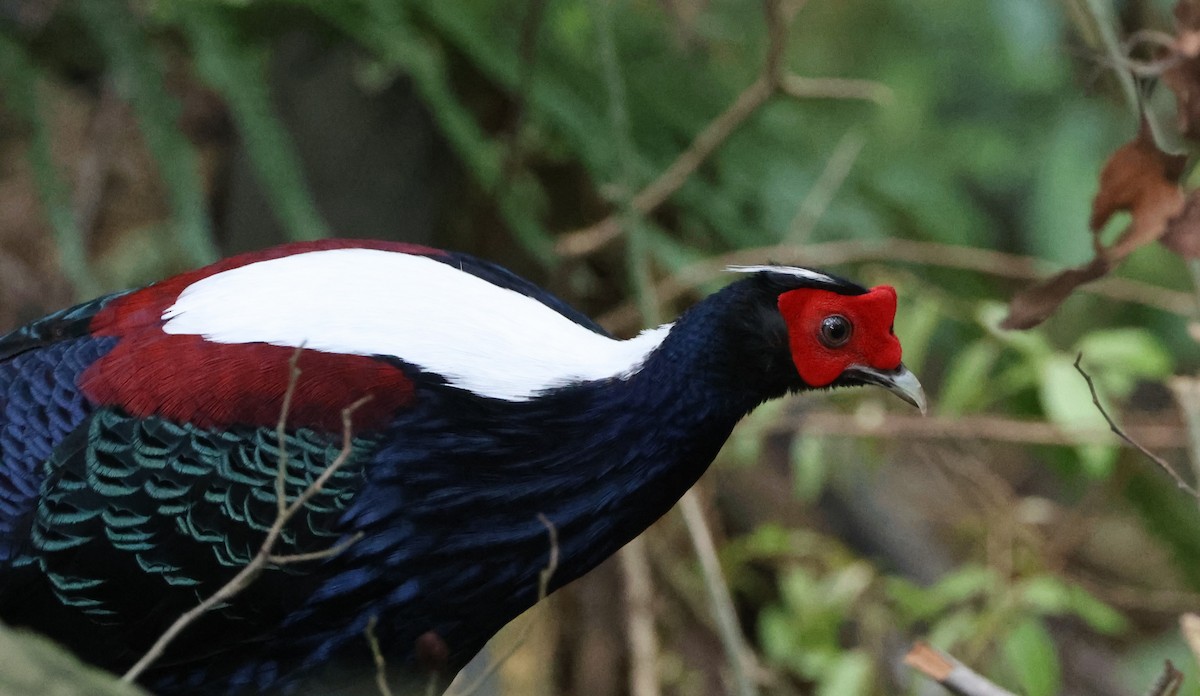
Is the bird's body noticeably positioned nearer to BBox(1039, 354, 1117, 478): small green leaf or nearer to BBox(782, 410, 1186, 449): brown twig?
BBox(1039, 354, 1117, 478): small green leaf

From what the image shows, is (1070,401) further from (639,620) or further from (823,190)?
(639,620)

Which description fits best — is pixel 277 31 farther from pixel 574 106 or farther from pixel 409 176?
pixel 574 106

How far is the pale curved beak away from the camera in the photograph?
1.52 metres

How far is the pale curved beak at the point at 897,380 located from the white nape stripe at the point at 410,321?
0.78ft

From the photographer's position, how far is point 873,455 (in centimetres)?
284

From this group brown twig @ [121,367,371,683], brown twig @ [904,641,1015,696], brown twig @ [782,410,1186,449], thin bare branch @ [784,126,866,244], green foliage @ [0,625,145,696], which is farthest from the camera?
thin bare branch @ [784,126,866,244]

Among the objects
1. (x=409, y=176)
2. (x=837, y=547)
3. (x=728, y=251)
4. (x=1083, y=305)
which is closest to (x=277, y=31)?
(x=409, y=176)

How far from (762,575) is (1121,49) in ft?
6.14

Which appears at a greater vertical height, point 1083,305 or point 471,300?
point 1083,305

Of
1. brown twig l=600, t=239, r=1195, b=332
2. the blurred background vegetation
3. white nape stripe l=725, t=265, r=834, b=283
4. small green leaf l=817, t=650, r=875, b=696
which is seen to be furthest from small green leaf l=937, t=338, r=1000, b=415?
white nape stripe l=725, t=265, r=834, b=283

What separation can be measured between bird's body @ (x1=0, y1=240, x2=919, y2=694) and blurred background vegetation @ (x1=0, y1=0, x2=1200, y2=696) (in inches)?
26.1

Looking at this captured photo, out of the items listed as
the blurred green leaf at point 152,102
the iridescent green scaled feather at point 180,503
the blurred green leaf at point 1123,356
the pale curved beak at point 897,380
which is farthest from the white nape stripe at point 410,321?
the blurred green leaf at point 1123,356

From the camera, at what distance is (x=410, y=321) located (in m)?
1.47

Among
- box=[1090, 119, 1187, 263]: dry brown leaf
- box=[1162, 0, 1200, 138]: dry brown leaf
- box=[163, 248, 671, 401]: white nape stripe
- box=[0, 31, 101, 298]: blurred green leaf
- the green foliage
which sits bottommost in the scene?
the green foliage
